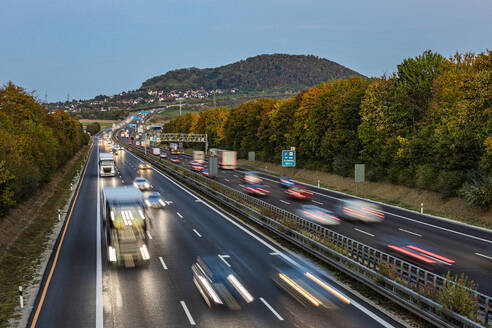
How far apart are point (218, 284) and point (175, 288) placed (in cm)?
186

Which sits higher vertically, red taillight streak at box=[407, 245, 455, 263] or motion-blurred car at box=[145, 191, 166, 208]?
motion-blurred car at box=[145, 191, 166, 208]

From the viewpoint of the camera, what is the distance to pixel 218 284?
58.7ft

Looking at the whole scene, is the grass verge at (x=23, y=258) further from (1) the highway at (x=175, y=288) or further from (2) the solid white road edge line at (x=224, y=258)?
(2) the solid white road edge line at (x=224, y=258)

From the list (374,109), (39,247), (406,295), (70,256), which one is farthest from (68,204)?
(374,109)

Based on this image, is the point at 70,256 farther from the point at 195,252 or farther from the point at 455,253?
the point at 455,253

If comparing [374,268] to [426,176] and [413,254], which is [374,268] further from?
[426,176]

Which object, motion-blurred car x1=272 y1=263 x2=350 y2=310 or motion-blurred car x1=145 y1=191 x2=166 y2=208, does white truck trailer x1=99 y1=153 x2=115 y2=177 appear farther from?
motion-blurred car x1=272 y1=263 x2=350 y2=310

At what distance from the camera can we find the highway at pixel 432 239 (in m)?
21.0

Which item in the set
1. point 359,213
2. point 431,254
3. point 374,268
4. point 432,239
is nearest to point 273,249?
point 374,268

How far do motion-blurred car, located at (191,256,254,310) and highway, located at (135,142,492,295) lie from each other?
390 inches

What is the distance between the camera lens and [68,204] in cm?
4172

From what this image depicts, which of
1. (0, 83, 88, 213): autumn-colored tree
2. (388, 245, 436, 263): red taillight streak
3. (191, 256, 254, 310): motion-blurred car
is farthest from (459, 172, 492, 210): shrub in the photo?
(0, 83, 88, 213): autumn-colored tree

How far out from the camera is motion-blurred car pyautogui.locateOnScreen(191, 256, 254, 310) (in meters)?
16.0

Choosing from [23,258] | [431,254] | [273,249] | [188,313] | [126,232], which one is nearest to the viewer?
[188,313]
